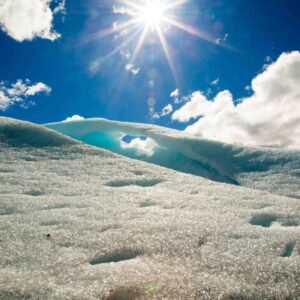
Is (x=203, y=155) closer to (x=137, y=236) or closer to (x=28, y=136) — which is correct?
(x=28, y=136)

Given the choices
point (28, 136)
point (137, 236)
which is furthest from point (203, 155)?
point (137, 236)

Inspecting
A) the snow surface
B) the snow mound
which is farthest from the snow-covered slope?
the snow mound

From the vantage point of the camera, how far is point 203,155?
14.3 m

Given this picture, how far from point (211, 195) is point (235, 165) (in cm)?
667

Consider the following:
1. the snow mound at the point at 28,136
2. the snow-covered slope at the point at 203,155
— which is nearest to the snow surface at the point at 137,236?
the snow mound at the point at 28,136

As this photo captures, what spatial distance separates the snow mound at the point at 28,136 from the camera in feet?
34.7

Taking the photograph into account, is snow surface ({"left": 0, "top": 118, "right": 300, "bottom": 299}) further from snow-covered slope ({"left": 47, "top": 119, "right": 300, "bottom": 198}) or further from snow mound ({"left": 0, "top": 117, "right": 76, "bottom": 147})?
snow-covered slope ({"left": 47, "top": 119, "right": 300, "bottom": 198})

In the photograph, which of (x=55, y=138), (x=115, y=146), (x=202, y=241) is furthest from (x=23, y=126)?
(x=202, y=241)

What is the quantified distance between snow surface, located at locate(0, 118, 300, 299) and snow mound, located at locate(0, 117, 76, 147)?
1876mm

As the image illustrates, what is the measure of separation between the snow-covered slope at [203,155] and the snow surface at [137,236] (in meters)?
4.11

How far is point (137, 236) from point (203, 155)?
33.3 ft

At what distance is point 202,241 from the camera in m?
4.38

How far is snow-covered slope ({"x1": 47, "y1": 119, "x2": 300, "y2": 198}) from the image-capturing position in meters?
11.0

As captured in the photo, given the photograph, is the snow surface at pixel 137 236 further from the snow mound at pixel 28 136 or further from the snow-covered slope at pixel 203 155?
the snow-covered slope at pixel 203 155
